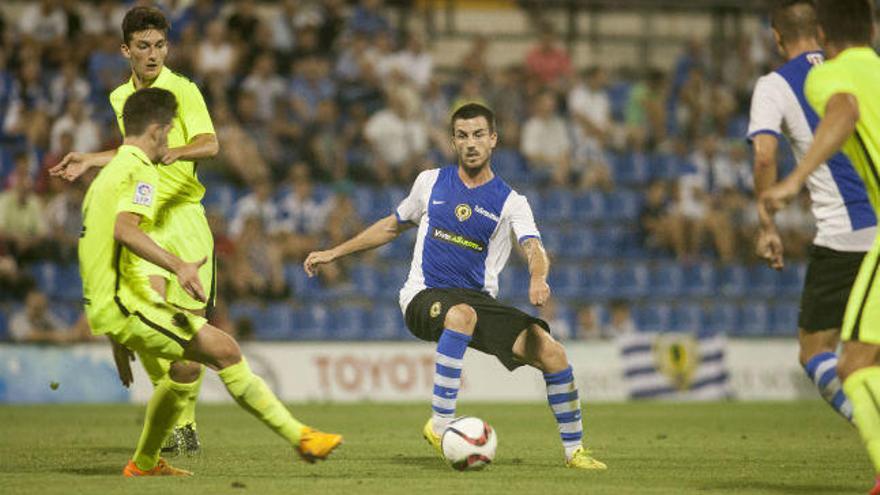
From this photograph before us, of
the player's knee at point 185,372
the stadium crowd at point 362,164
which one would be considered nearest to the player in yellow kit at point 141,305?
the player's knee at point 185,372

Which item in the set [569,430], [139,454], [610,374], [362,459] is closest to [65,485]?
[139,454]

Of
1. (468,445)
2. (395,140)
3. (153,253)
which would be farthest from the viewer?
(395,140)

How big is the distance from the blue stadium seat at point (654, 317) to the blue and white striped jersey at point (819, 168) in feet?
40.8

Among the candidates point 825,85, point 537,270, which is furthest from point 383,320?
point 825,85

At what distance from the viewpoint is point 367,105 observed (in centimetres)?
2050

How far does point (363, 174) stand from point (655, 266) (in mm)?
4424

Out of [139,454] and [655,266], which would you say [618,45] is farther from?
[139,454]

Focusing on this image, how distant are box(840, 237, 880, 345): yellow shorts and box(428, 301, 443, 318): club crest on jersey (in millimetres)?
3067

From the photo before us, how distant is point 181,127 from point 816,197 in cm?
403

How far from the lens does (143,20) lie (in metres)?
9.16

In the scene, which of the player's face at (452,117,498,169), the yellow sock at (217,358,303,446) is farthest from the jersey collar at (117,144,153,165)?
the player's face at (452,117,498,169)

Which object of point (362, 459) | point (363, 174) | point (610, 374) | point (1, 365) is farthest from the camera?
point (363, 174)

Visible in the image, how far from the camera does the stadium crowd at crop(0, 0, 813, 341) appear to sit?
18328 millimetres

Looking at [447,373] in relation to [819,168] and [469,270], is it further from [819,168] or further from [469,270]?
[819,168]
